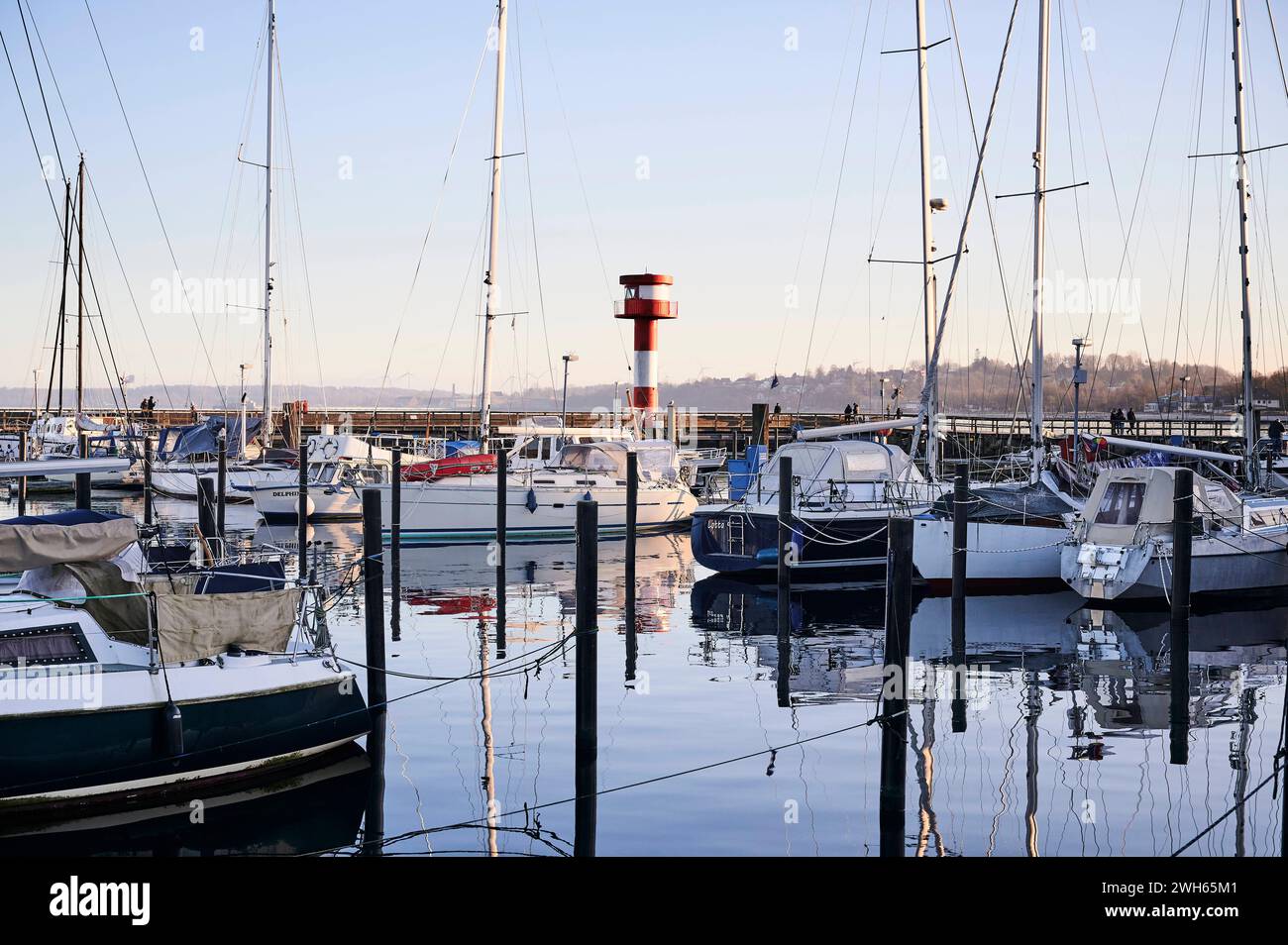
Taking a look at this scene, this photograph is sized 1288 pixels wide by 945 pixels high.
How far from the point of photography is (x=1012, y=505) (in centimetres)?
2428

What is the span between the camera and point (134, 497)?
156 ft

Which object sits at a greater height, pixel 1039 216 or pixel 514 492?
pixel 1039 216

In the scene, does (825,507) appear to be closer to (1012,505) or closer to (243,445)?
(1012,505)


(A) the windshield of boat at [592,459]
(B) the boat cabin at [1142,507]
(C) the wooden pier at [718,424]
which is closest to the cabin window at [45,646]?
(B) the boat cabin at [1142,507]

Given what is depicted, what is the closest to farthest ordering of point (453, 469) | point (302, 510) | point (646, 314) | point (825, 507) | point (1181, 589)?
point (1181, 589) < point (825, 507) < point (302, 510) < point (453, 469) < point (646, 314)

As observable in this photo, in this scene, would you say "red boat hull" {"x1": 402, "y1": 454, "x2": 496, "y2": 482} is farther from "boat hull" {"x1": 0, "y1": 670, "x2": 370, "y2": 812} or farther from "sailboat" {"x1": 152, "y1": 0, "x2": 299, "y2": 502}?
"boat hull" {"x1": 0, "y1": 670, "x2": 370, "y2": 812}

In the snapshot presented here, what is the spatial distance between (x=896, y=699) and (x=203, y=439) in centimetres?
3964

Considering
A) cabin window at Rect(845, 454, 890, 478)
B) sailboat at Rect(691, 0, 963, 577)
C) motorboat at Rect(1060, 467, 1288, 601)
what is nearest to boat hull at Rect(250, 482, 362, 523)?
sailboat at Rect(691, 0, 963, 577)

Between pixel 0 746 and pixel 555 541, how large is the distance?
79.8 feet

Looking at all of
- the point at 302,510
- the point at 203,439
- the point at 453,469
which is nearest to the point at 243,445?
the point at 203,439

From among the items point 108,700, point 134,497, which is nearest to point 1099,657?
point 108,700

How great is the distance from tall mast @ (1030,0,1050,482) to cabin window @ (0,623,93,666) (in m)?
19.1

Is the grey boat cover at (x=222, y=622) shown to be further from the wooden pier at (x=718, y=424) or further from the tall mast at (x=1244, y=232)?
the wooden pier at (x=718, y=424)
